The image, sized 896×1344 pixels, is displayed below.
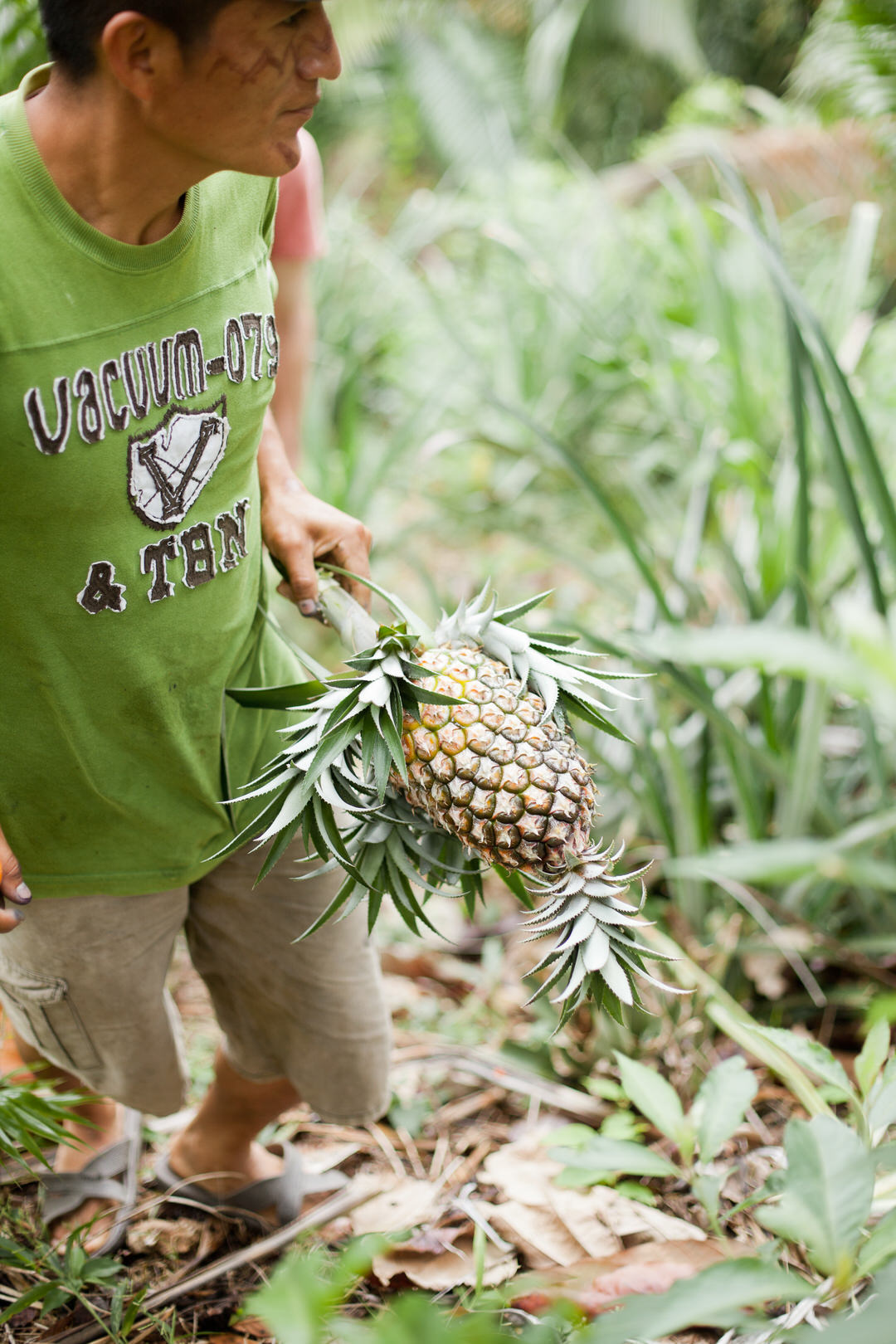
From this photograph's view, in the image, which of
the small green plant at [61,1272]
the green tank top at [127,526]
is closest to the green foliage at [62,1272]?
the small green plant at [61,1272]

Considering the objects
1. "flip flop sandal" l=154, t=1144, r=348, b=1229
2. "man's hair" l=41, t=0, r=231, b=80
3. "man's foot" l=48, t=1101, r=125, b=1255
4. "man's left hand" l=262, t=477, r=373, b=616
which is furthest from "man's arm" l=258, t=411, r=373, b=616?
"flip flop sandal" l=154, t=1144, r=348, b=1229

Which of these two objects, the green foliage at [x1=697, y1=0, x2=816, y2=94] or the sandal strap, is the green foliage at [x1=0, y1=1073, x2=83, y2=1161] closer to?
the sandal strap

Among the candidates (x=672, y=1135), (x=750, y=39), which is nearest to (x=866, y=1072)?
(x=672, y=1135)

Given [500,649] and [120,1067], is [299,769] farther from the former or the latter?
[120,1067]

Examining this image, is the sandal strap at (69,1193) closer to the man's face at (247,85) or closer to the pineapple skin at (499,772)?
the pineapple skin at (499,772)

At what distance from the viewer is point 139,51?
104cm

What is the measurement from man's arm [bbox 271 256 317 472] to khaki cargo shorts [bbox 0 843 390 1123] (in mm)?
762

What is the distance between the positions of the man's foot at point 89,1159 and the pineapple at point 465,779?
0.71m

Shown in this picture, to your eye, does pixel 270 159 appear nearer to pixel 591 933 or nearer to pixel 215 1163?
pixel 591 933

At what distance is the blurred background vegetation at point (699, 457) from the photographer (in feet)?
6.33

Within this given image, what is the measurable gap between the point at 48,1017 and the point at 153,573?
0.68m

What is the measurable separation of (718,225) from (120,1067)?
4.19 m

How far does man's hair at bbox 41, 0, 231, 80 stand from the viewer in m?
1.03

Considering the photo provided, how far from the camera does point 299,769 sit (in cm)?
119
